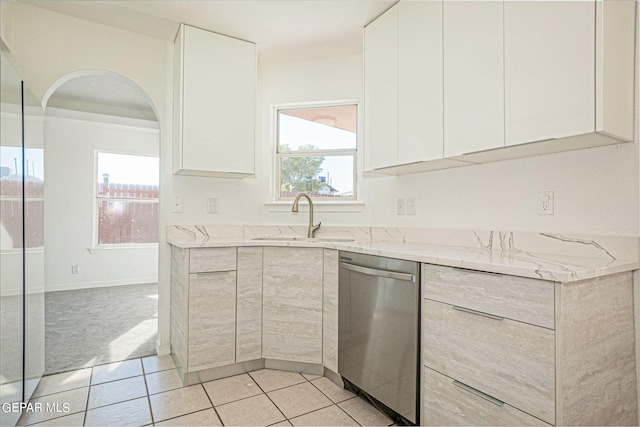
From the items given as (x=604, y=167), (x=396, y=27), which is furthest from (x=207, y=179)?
(x=604, y=167)

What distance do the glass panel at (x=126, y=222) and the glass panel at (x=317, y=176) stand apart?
11.8 ft

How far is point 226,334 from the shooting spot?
90.2 inches

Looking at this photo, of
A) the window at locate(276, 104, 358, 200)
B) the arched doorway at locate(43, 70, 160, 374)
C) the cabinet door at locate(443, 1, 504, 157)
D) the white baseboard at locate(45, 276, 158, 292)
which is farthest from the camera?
the white baseboard at locate(45, 276, 158, 292)

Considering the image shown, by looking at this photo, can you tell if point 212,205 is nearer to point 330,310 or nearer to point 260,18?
point 330,310

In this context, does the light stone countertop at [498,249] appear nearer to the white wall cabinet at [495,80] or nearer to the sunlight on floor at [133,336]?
the white wall cabinet at [495,80]

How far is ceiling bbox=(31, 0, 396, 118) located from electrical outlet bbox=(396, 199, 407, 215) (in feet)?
4.30

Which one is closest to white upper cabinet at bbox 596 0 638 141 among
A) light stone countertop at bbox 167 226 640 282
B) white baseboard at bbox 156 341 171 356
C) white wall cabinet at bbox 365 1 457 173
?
light stone countertop at bbox 167 226 640 282

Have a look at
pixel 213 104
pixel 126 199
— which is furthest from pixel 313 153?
pixel 126 199

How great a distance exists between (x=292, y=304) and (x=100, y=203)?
442cm

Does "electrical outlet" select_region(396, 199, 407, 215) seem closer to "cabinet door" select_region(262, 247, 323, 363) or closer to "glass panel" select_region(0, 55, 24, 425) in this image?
"cabinet door" select_region(262, 247, 323, 363)

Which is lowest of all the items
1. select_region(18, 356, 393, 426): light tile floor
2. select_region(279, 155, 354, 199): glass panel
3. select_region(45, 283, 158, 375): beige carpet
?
select_region(45, 283, 158, 375): beige carpet

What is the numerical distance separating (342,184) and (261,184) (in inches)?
28.4

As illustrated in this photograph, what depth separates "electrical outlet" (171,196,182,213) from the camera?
2.73m

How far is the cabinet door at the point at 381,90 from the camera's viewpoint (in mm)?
2236
